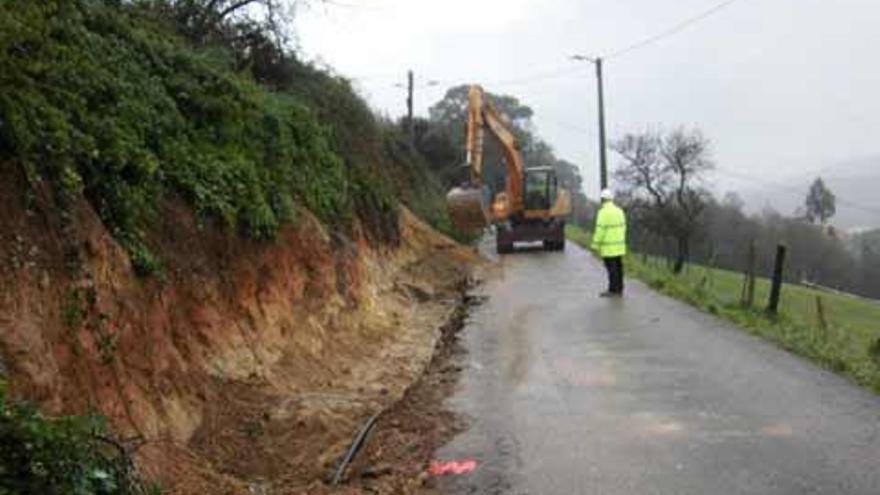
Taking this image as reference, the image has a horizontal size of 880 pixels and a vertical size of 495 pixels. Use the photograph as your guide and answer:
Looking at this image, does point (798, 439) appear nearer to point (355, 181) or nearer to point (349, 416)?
point (349, 416)

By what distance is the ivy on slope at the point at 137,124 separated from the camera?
8703mm

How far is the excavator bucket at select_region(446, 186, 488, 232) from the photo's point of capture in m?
29.1

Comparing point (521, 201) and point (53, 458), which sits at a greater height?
point (521, 201)

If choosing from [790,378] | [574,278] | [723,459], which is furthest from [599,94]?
[723,459]

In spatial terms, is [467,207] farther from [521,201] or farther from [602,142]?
[602,142]

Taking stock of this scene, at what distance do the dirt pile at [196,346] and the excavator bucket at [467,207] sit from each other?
1316 centimetres

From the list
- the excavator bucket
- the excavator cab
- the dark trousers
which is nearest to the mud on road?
the dark trousers

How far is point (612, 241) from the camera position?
808 inches

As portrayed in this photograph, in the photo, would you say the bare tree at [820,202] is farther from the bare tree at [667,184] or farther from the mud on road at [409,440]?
the mud on road at [409,440]

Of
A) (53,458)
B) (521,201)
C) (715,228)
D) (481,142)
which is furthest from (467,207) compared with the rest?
(715,228)

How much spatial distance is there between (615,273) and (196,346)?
39.2 feet

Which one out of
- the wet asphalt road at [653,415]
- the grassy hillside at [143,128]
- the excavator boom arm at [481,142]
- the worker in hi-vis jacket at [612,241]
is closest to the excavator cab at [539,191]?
the excavator boom arm at [481,142]

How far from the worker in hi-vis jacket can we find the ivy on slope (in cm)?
570

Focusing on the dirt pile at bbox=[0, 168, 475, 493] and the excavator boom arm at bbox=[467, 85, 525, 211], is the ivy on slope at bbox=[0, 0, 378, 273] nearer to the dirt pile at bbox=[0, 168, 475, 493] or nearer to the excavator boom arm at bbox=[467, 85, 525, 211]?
the dirt pile at bbox=[0, 168, 475, 493]
